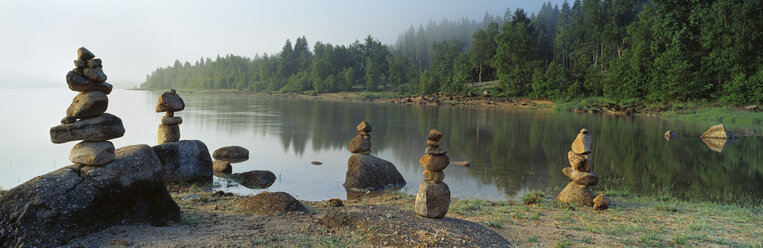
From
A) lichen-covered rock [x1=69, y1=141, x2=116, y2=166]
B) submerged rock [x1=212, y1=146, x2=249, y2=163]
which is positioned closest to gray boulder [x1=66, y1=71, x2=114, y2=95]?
lichen-covered rock [x1=69, y1=141, x2=116, y2=166]

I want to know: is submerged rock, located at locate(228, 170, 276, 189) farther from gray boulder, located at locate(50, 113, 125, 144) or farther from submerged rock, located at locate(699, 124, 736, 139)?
submerged rock, located at locate(699, 124, 736, 139)

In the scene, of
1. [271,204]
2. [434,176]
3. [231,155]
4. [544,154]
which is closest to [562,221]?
[434,176]

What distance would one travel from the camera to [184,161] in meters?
13.4

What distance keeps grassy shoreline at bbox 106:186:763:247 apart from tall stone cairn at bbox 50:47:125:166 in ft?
6.54

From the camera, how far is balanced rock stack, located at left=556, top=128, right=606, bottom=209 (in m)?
11.3

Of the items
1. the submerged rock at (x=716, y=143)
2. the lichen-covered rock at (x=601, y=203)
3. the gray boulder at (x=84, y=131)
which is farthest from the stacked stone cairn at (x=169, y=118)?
the submerged rock at (x=716, y=143)

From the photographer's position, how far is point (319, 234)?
7488mm

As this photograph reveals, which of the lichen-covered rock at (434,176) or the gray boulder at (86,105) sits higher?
the gray boulder at (86,105)

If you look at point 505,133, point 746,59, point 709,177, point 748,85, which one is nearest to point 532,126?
point 505,133

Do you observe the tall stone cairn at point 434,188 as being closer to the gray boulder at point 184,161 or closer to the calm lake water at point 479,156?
the calm lake water at point 479,156

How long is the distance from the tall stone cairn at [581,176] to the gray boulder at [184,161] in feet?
34.0

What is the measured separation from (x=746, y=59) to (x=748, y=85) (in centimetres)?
609

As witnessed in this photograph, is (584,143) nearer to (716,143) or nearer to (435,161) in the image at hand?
(435,161)

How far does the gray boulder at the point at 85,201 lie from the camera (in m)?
6.53
